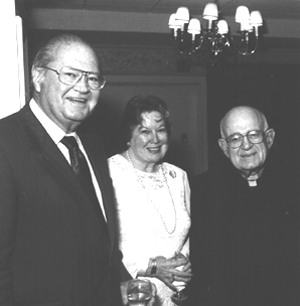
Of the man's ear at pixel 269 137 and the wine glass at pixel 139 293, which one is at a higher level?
the man's ear at pixel 269 137

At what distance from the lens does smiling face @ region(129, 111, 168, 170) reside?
1.95 m

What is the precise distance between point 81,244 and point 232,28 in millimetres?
3302

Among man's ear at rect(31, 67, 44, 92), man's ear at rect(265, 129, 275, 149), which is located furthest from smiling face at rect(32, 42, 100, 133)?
man's ear at rect(265, 129, 275, 149)

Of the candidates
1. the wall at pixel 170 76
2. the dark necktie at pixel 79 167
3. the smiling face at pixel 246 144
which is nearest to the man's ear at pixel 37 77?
the dark necktie at pixel 79 167

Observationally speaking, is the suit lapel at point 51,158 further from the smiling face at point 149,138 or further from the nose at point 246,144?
the nose at point 246,144

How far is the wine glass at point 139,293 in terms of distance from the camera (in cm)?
131

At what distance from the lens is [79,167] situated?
126 cm

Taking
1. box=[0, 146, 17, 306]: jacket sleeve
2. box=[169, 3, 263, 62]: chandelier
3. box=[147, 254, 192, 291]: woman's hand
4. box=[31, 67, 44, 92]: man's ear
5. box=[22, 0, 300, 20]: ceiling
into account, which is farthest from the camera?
box=[22, 0, 300, 20]: ceiling

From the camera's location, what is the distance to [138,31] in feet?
12.7

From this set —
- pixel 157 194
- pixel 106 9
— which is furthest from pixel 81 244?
pixel 106 9

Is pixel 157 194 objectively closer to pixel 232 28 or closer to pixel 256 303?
pixel 256 303

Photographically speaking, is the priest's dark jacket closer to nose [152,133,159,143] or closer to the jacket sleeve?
nose [152,133,159,143]

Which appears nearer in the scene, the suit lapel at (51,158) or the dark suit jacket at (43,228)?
the dark suit jacket at (43,228)

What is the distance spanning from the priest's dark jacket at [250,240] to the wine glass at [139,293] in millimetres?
654
